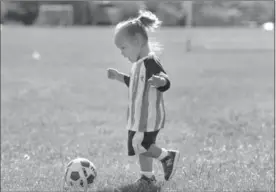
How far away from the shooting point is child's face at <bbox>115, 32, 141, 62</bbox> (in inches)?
165

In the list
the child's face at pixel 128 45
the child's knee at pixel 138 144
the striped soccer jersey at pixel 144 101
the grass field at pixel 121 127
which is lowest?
the grass field at pixel 121 127

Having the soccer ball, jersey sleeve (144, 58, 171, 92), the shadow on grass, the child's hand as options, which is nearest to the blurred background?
the soccer ball

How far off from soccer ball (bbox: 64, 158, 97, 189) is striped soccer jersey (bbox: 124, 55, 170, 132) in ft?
2.18

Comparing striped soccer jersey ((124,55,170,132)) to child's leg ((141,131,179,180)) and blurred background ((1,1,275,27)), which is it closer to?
child's leg ((141,131,179,180))

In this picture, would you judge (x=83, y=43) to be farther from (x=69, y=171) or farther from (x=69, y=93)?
(x=69, y=171)

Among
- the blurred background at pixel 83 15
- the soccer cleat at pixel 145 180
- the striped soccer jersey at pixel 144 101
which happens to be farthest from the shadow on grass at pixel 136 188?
the blurred background at pixel 83 15

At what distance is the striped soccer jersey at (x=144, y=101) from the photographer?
4219 mm

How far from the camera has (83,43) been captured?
3231cm

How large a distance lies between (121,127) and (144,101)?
3.87 metres

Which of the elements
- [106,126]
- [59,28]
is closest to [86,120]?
[106,126]

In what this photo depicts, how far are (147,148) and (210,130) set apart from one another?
319cm

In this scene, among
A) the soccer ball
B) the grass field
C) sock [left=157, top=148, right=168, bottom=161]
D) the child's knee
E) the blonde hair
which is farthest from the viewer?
the grass field

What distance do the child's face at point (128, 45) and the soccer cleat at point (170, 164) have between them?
2.96ft

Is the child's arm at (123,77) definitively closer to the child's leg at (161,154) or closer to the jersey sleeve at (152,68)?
the jersey sleeve at (152,68)
